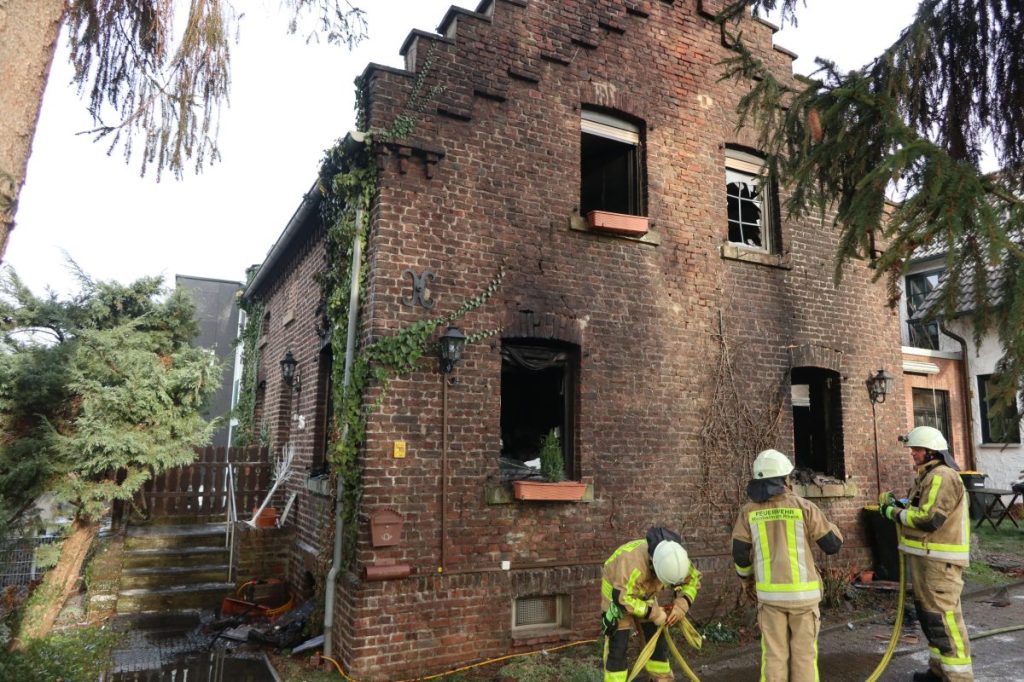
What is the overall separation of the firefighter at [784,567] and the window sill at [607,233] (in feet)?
11.5

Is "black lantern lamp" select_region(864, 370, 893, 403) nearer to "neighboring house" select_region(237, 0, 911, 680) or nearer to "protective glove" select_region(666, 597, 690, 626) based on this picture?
"neighboring house" select_region(237, 0, 911, 680)

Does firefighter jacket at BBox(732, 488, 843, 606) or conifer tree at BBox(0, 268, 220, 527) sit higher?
conifer tree at BBox(0, 268, 220, 527)

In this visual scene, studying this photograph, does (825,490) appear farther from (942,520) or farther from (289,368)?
(289,368)

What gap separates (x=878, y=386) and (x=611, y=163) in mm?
4940

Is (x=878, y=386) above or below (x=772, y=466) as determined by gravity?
above

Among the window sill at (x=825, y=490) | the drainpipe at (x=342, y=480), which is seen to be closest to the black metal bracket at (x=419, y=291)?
the drainpipe at (x=342, y=480)

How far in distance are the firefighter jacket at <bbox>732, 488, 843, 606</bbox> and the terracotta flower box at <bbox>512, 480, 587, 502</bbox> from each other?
2.03 metres

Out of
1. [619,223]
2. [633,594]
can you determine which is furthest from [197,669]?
[619,223]

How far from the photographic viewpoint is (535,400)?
855 centimetres

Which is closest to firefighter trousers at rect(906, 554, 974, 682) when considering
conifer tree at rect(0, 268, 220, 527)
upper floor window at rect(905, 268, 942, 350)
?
conifer tree at rect(0, 268, 220, 527)

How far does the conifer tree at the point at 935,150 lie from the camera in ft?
13.3

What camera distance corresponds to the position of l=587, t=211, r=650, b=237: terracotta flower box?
7527 mm

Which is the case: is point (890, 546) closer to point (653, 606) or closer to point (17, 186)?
point (653, 606)

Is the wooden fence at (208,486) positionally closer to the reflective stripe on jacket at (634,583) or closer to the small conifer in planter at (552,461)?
the small conifer in planter at (552,461)
